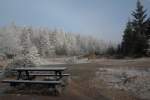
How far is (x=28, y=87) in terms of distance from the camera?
7.40 meters

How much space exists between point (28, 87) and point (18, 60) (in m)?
5.91

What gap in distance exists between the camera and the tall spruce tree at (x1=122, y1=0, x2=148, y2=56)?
110 ft

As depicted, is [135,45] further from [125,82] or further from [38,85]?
[38,85]

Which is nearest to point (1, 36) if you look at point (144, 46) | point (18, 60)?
point (144, 46)

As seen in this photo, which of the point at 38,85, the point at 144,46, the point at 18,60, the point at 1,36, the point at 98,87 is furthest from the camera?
the point at 1,36

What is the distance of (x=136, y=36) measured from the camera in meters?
34.1

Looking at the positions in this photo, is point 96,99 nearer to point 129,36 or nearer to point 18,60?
point 18,60

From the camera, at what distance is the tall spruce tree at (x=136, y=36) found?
110 ft

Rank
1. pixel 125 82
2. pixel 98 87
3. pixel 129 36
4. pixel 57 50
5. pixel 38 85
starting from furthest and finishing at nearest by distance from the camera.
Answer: pixel 57 50
pixel 129 36
pixel 125 82
pixel 98 87
pixel 38 85

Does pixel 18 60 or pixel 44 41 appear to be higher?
pixel 44 41

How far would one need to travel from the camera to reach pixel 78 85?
27.1 feet

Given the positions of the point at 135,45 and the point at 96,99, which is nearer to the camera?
the point at 96,99

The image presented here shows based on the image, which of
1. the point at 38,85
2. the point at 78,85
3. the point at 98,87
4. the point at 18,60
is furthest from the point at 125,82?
the point at 18,60

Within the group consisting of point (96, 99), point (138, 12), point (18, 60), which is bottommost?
point (96, 99)
